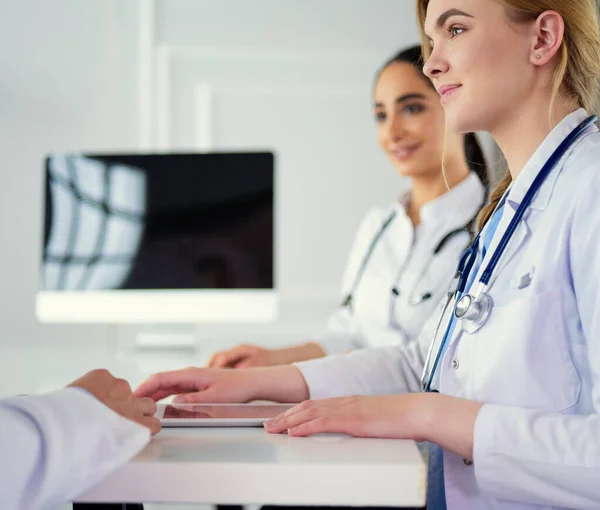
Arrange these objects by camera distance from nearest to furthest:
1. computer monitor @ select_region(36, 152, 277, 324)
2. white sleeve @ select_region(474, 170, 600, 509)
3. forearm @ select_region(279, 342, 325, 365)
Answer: white sleeve @ select_region(474, 170, 600, 509) < forearm @ select_region(279, 342, 325, 365) < computer monitor @ select_region(36, 152, 277, 324)

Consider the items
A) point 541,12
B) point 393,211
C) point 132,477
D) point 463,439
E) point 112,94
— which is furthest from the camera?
point 112,94

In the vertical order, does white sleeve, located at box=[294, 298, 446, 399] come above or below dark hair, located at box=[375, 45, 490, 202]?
below

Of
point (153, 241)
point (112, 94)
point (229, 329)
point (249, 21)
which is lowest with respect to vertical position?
point (229, 329)

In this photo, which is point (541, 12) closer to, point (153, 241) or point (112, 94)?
point (153, 241)

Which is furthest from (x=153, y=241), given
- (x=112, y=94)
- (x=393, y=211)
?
(x=112, y=94)

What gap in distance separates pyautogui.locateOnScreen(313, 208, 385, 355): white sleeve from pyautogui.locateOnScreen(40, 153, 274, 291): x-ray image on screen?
22 cm

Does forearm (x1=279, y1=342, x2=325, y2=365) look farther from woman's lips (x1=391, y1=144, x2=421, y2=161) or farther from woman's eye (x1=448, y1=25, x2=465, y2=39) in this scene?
woman's eye (x1=448, y1=25, x2=465, y2=39)

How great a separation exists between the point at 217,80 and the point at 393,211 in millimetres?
1112

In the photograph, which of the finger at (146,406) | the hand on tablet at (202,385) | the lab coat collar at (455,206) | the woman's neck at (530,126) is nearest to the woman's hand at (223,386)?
the hand on tablet at (202,385)

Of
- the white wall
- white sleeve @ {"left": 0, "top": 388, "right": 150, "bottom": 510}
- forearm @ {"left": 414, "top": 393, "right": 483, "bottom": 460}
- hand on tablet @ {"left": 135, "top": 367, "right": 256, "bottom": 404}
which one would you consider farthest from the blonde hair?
the white wall

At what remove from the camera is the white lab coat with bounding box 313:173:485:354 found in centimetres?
162

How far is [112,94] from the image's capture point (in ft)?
8.66

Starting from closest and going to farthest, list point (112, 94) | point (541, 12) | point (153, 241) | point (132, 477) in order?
point (132, 477), point (541, 12), point (153, 241), point (112, 94)

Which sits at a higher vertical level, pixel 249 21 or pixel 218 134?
pixel 249 21
